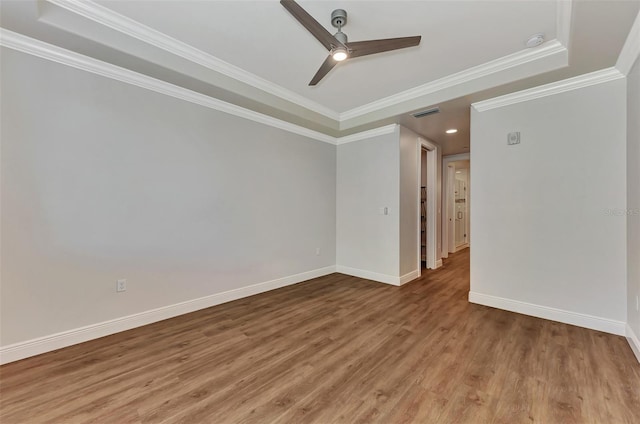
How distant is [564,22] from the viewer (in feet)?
6.97

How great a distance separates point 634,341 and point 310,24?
3.71m

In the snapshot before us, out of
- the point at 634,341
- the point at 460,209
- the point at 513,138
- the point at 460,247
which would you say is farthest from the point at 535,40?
the point at 460,247

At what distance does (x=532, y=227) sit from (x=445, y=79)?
2019mm

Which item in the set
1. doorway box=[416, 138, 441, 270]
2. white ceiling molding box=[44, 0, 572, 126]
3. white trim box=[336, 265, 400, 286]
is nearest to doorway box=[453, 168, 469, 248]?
doorway box=[416, 138, 441, 270]

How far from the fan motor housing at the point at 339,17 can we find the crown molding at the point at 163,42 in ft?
4.43

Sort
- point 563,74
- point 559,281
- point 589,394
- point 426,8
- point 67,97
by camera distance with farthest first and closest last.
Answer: point 559,281, point 563,74, point 67,97, point 426,8, point 589,394

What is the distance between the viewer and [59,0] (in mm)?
1977

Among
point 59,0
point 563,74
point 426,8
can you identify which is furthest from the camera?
point 563,74

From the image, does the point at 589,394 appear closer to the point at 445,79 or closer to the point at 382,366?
the point at 382,366

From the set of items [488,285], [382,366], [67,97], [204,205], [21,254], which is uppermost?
[67,97]

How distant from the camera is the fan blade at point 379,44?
204cm

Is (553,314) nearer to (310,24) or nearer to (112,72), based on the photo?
(310,24)

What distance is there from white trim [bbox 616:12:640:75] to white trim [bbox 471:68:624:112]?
0.32 ft

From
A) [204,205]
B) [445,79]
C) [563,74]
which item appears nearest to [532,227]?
[563,74]
